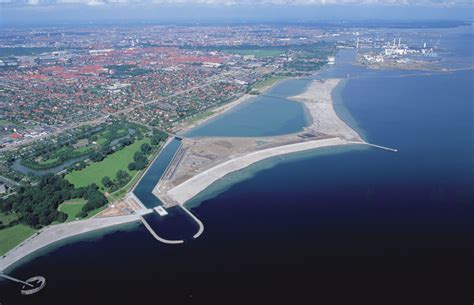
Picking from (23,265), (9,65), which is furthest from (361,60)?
(23,265)

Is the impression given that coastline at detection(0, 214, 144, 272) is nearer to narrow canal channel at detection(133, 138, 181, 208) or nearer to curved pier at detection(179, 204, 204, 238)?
narrow canal channel at detection(133, 138, 181, 208)

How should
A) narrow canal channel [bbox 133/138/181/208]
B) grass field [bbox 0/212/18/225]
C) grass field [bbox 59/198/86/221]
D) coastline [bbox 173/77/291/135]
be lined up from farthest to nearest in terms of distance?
coastline [bbox 173/77/291/135] → narrow canal channel [bbox 133/138/181/208] → grass field [bbox 59/198/86/221] → grass field [bbox 0/212/18/225]

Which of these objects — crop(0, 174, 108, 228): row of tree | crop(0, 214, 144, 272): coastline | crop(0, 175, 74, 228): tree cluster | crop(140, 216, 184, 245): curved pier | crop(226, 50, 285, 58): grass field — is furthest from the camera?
crop(226, 50, 285, 58): grass field

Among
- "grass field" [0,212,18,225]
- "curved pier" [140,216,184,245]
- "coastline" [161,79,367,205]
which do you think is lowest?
"grass field" [0,212,18,225]

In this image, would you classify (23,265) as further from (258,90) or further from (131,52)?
(131,52)

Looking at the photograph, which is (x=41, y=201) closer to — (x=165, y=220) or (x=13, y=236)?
(x=13, y=236)

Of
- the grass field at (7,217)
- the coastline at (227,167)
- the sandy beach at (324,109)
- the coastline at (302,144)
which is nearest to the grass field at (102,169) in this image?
the grass field at (7,217)

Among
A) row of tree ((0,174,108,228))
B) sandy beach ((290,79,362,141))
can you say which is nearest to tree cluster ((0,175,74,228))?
row of tree ((0,174,108,228))

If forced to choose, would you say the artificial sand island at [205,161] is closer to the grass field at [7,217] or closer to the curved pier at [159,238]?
the curved pier at [159,238]
